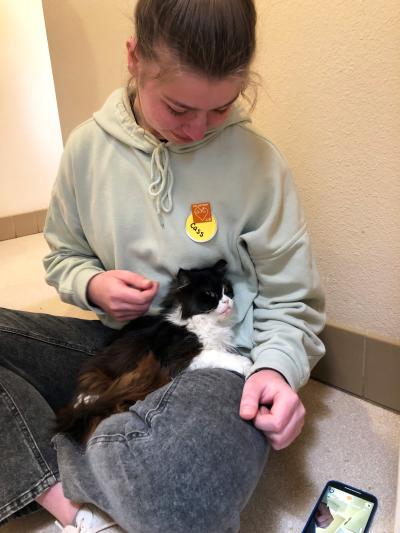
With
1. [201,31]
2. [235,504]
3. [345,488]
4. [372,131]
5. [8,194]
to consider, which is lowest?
[8,194]

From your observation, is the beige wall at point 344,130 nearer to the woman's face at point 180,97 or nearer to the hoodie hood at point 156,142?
the hoodie hood at point 156,142

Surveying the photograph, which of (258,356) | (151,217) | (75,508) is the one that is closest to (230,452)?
(258,356)

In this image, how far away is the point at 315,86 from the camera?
910mm

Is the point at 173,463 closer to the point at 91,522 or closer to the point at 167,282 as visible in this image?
the point at 91,522

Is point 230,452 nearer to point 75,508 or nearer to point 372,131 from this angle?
point 75,508

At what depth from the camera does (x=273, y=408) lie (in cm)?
65

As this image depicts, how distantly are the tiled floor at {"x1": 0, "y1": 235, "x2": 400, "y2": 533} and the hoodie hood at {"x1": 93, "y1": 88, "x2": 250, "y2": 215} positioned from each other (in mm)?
529

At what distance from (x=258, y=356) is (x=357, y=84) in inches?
21.4

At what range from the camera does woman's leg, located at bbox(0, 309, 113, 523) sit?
2.25 ft

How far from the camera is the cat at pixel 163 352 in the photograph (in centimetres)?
74

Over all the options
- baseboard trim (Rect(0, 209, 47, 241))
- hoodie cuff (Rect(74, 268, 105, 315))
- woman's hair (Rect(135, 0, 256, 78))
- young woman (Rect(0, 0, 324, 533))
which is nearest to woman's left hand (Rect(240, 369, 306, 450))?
young woman (Rect(0, 0, 324, 533))

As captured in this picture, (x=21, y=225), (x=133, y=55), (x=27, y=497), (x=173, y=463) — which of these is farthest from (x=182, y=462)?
(x=21, y=225)

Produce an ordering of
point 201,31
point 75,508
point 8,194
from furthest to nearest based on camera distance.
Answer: point 8,194 < point 75,508 < point 201,31

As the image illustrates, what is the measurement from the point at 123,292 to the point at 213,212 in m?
0.22
